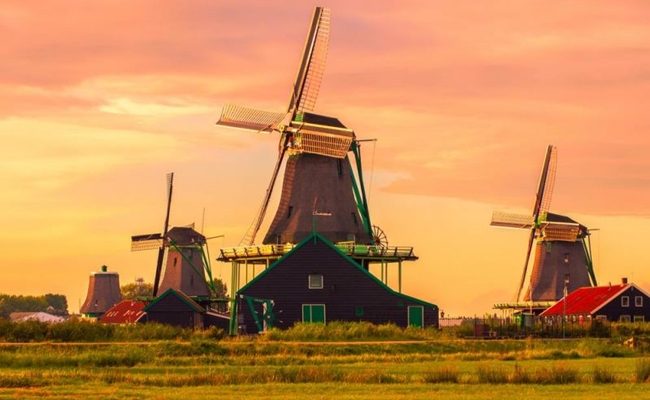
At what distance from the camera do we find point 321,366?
144 feet

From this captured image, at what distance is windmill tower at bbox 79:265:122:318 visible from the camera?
446 ft

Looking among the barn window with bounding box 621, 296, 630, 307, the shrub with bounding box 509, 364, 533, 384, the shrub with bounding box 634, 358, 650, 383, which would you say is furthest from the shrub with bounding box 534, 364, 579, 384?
the barn window with bounding box 621, 296, 630, 307

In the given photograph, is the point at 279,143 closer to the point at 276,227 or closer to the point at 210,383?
the point at 276,227

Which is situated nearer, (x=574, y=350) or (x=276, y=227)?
(x=574, y=350)

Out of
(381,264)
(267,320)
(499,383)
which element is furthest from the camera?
(381,264)

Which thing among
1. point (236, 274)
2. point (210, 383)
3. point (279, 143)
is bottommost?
point (210, 383)

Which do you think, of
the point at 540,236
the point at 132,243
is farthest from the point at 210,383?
the point at 540,236

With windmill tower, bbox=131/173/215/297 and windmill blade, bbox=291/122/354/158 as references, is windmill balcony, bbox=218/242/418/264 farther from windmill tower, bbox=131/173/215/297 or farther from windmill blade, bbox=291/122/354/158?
windmill tower, bbox=131/173/215/297

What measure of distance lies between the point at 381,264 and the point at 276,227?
6.58 metres

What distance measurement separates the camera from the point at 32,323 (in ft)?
207

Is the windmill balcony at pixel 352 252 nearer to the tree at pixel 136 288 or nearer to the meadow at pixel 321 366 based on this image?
the meadow at pixel 321 366

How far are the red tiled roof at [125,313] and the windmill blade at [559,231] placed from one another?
112ft

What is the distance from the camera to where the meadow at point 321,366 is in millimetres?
33688

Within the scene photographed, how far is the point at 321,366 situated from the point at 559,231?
212ft
